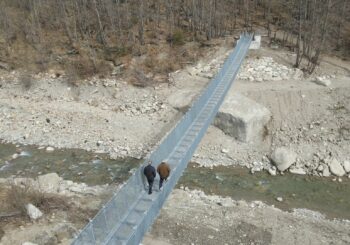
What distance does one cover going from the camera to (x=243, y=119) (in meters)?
21.4

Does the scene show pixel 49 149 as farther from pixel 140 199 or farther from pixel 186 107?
pixel 140 199

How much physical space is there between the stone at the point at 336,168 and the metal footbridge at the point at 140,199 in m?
6.13

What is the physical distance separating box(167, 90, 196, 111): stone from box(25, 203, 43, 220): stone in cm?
1191

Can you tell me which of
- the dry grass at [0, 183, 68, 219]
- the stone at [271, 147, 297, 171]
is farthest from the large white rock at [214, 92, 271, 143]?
the dry grass at [0, 183, 68, 219]

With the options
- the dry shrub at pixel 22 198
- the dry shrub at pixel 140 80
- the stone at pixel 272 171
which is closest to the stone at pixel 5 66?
the dry shrub at pixel 140 80

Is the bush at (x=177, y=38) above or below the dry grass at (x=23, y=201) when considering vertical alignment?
above

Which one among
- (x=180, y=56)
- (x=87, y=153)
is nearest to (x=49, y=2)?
(x=180, y=56)

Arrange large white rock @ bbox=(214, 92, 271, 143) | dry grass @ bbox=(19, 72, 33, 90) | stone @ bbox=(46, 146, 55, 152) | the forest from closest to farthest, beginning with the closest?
large white rock @ bbox=(214, 92, 271, 143) → stone @ bbox=(46, 146, 55, 152) → dry grass @ bbox=(19, 72, 33, 90) → the forest

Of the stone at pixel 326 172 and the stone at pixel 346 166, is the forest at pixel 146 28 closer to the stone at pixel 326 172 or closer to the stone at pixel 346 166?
the stone at pixel 346 166

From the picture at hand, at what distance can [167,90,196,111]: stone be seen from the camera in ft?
79.5

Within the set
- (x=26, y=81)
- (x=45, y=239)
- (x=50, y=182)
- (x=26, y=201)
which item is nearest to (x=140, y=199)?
(x=45, y=239)

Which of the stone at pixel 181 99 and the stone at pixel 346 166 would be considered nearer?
the stone at pixel 346 166

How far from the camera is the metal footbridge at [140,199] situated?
36.9ft

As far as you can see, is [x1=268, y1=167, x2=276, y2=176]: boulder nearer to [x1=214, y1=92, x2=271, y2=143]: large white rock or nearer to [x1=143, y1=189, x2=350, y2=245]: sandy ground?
[x1=214, y1=92, x2=271, y2=143]: large white rock
